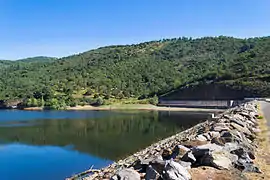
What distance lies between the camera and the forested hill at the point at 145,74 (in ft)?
337

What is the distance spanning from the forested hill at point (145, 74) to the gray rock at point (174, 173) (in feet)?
266

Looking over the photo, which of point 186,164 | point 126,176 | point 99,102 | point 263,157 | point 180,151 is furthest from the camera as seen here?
point 99,102

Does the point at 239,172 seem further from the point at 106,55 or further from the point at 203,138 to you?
the point at 106,55

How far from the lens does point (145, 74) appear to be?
471 feet

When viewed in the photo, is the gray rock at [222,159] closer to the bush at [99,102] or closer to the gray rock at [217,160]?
the gray rock at [217,160]

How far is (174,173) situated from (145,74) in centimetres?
13652

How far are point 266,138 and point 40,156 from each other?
2093 cm

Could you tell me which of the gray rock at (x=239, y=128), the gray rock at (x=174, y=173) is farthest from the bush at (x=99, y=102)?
the gray rock at (x=174, y=173)

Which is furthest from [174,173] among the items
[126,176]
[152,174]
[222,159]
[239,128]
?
[239,128]

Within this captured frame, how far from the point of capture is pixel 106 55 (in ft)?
622

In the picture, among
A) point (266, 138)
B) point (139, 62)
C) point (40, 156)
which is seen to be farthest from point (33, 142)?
point (139, 62)

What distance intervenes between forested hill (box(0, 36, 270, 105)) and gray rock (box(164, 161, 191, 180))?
266 feet

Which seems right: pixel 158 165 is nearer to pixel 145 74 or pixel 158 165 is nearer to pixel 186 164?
pixel 186 164

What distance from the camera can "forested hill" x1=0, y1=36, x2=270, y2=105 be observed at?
10269 centimetres
